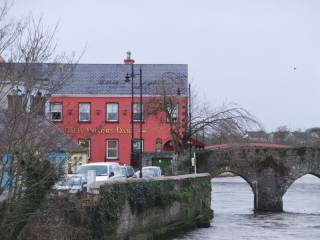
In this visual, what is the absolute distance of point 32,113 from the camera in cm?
1408

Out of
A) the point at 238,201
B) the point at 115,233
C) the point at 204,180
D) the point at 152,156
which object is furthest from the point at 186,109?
the point at 115,233

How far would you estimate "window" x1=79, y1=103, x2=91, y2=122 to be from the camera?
205 feet

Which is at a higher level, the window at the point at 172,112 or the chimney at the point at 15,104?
the window at the point at 172,112

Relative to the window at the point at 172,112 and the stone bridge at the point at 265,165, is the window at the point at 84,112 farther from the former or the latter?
the stone bridge at the point at 265,165

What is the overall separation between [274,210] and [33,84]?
4264 centimetres

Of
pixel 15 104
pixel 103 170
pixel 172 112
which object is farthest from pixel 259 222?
pixel 15 104

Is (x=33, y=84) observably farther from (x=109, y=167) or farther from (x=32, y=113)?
(x=109, y=167)

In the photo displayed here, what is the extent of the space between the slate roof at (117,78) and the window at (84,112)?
1118mm

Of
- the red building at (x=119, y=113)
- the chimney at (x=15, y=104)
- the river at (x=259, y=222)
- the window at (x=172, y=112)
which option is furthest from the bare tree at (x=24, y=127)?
the red building at (x=119, y=113)

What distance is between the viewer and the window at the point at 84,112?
62500mm

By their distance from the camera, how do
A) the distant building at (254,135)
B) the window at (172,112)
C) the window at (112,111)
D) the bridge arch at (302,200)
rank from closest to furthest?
the window at (172,112), the bridge arch at (302,200), the distant building at (254,135), the window at (112,111)

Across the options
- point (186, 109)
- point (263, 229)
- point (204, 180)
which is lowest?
point (263, 229)

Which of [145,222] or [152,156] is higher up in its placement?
[152,156]

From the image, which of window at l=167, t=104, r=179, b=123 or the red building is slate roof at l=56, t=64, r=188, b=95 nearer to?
the red building
